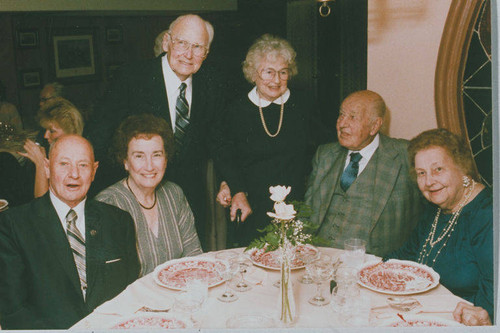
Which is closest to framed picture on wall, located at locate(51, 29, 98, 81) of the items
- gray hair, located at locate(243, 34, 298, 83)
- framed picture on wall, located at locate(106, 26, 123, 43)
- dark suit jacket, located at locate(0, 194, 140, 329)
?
framed picture on wall, located at locate(106, 26, 123, 43)

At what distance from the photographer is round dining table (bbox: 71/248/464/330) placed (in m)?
1.92

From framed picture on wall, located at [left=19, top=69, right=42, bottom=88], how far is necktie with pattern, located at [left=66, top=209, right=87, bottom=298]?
0.59 m

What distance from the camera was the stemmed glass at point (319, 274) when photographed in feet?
6.54

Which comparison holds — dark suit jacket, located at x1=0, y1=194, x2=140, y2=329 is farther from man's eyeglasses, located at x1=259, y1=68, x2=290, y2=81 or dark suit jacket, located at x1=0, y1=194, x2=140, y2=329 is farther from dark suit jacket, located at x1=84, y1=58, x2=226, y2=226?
man's eyeglasses, located at x1=259, y1=68, x2=290, y2=81

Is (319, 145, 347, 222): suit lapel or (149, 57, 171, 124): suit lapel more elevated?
(149, 57, 171, 124): suit lapel

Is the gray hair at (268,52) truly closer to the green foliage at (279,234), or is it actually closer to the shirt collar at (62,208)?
the green foliage at (279,234)

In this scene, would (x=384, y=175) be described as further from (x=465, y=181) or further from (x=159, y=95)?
(x=159, y=95)

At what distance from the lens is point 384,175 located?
279cm

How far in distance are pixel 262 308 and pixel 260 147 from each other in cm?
111

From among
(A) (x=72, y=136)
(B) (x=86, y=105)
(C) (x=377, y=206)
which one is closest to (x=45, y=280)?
(A) (x=72, y=136)

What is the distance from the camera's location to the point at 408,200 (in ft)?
8.91

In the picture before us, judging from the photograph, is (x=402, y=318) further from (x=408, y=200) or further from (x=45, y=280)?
(x=45, y=280)

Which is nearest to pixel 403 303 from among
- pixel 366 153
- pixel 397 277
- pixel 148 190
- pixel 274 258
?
pixel 397 277

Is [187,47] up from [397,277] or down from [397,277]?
up
